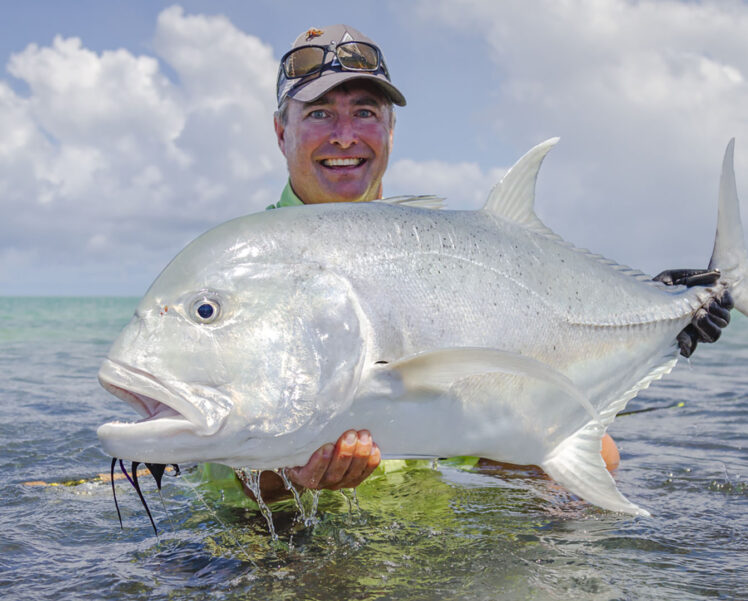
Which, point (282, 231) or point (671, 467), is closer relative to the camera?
point (282, 231)

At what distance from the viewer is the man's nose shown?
13.7 feet

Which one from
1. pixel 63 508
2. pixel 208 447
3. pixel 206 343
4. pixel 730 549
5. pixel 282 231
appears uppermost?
pixel 282 231

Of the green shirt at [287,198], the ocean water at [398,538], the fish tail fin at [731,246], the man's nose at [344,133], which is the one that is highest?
the man's nose at [344,133]

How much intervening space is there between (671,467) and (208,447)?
12.8 feet

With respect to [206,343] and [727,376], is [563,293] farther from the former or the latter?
[727,376]

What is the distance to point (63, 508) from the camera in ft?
13.7

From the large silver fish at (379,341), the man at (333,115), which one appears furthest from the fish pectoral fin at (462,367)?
the man at (333,115)

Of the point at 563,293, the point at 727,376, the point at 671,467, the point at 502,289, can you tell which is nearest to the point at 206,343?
the point at 502,289

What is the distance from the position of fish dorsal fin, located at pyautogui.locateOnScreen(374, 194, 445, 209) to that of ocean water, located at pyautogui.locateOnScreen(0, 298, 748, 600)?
153 centimetres

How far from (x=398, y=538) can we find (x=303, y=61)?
110 inches

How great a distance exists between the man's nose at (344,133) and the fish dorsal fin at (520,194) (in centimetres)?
145

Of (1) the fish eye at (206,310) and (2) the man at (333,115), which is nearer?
(1) the fish eye at (206,310)

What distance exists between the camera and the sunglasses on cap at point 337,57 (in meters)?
4.18

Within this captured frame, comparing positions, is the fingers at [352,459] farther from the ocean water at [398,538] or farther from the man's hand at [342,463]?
the ocean water at [398,538]
